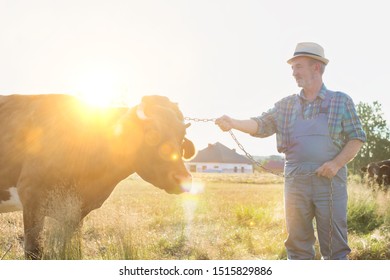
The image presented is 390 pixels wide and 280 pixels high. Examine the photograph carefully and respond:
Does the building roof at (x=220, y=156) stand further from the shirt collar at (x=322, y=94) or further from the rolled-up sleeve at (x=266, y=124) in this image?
the shirt collar at (x=322, y=94)

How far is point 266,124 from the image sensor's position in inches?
239

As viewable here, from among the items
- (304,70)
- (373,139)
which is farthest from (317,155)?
(373,139)

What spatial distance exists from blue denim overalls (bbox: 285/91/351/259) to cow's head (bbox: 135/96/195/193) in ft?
4.47

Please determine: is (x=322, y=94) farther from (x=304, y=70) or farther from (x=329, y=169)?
(x=329, y=169)

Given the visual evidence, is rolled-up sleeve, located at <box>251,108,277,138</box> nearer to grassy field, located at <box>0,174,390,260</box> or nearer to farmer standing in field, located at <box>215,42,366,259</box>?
farmer standing in field, located at <box>215,42,366,259</box>

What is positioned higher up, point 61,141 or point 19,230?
point 61,141

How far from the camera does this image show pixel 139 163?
6.62 meters

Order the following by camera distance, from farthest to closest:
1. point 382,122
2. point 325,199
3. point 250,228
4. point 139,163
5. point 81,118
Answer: point 382,122 → point 250,228 → point 81,118 → point 139,163 → point 325,199

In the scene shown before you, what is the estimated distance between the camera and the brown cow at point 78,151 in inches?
247

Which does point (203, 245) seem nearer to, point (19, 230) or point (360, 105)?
point (19, 230)

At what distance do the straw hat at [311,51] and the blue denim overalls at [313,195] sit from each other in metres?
0.43

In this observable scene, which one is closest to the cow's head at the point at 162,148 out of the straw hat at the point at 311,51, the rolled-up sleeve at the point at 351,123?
the straw hat at the point at 311,51
